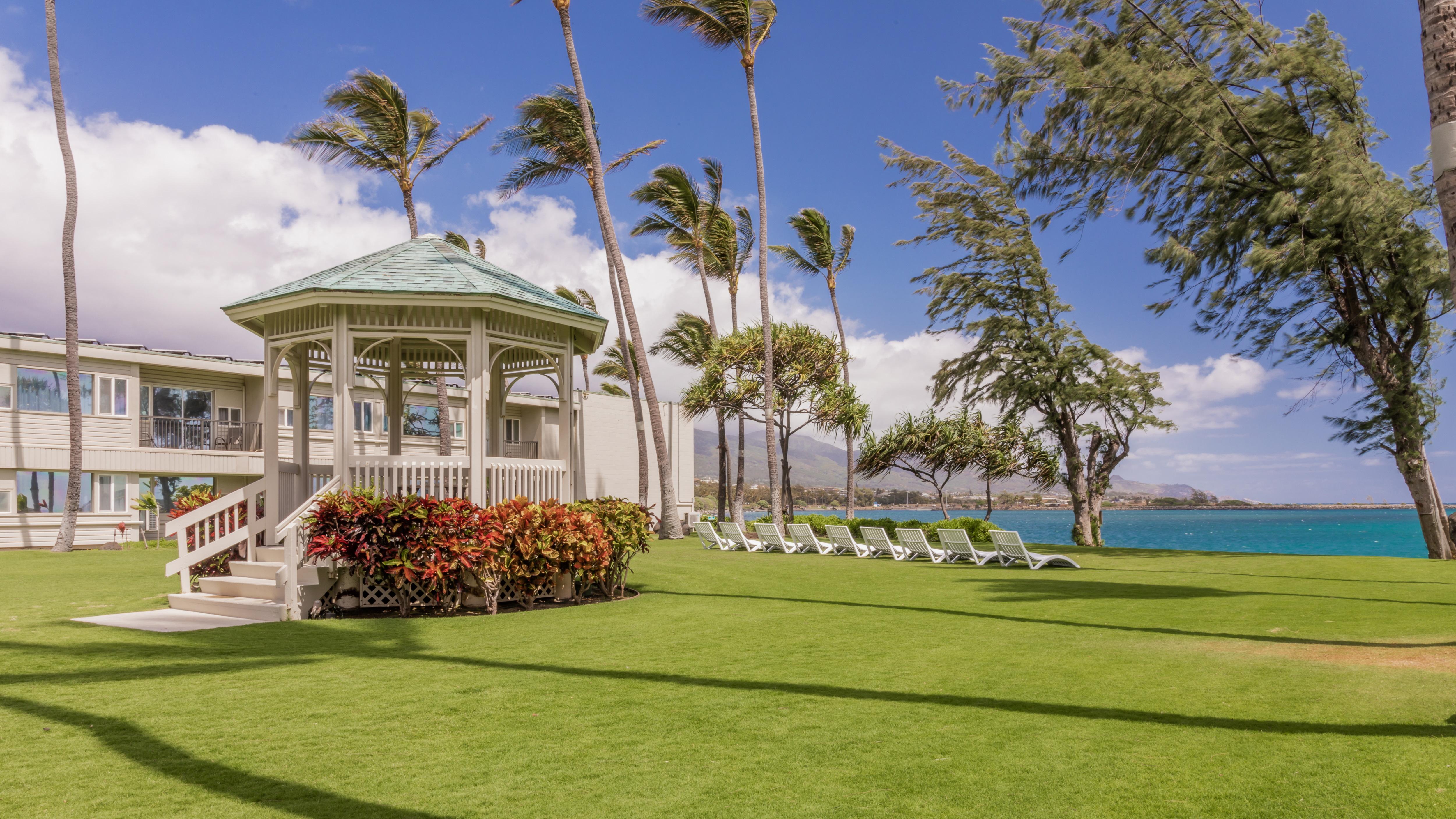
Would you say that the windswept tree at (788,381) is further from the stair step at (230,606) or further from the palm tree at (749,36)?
the stair step at (230,606)

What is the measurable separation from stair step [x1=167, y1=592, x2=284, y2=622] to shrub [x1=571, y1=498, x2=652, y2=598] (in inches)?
151

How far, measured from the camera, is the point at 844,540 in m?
22.3

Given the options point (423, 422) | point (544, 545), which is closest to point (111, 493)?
point (423, 422)

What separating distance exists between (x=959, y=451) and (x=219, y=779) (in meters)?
35.3

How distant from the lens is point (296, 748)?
4906 millimetres

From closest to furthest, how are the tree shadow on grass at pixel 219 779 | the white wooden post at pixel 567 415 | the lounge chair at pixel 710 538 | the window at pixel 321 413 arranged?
the tree shadow on grass at pixel 219 779
the white wooden post at pixel 567 415
the lounge chair at pixel 710 538
the window at pixel 321 413

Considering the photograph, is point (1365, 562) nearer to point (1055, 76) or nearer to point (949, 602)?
point (949, 602)

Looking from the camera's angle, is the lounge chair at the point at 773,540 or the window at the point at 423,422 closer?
the lounge chair at the point at 773,540

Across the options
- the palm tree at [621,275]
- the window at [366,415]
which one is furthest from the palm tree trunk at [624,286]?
the window at [366,415]

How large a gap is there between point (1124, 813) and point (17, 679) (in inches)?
304

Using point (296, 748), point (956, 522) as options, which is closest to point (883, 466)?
point (956, 522)

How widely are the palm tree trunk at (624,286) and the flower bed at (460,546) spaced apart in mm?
15007

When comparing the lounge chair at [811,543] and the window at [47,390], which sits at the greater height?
the window at [47,390]

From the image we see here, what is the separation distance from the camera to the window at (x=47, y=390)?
25578 millimetres
